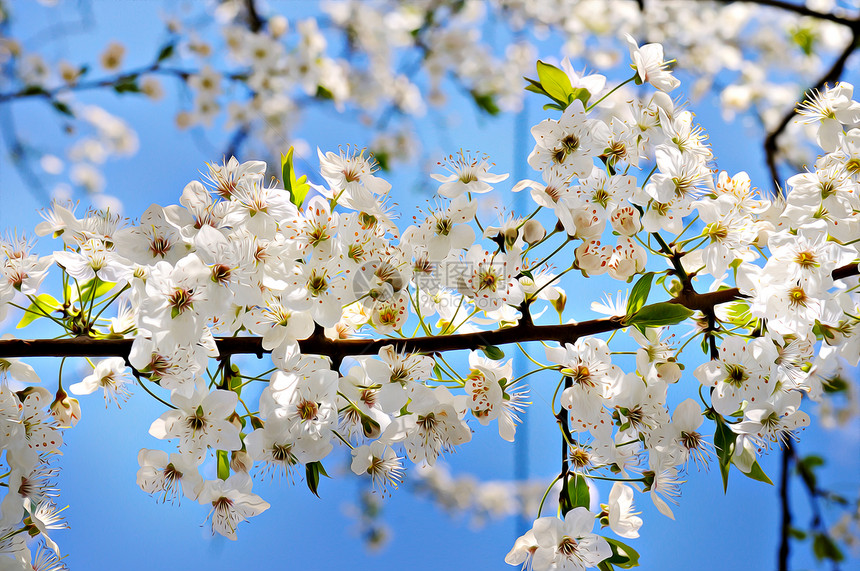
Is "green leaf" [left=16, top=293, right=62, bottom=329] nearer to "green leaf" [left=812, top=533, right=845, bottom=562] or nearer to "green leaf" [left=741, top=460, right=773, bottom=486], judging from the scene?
"green leaf" [left=741, top=460, right=773, bottom=486]

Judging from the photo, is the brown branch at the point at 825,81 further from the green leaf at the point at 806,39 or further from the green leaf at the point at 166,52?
the green leaf at the point at 166,52

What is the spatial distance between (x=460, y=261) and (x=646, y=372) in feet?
0.58

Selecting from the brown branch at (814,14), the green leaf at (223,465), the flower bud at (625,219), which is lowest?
the green leaf at (223,465)

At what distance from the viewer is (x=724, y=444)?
0.44 meters

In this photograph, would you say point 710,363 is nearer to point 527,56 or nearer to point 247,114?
point 247,114

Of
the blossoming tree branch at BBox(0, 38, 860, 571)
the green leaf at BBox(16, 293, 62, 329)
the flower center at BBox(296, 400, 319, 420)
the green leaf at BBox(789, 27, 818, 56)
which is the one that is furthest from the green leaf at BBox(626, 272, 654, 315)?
the green leaf at BBox(789, 27, 818, 56)

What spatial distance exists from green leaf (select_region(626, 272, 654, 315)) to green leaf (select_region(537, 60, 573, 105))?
17cm

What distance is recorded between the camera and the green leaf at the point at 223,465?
1.53 feet

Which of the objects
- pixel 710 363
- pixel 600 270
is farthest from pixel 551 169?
pixel 710 363

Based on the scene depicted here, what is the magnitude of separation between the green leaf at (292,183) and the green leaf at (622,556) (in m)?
0.38

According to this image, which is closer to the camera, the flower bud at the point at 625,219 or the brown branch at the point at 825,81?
the flower bud at the point at 625,219

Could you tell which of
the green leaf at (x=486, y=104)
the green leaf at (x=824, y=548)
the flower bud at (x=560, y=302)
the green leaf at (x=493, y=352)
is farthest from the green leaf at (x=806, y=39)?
the green leaf at (x=493, y=352)

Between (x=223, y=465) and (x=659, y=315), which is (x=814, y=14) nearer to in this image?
(x=659, y=315)

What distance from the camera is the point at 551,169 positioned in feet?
1.44
